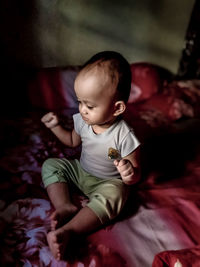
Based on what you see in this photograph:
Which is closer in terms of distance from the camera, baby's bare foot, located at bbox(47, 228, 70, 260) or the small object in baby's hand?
baby's bare foot, located at bbox(47, 228, 70, 260)

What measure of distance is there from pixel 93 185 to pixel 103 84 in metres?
0.39

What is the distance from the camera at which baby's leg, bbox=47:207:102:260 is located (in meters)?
0.77

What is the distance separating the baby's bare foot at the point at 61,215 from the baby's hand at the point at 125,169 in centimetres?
20

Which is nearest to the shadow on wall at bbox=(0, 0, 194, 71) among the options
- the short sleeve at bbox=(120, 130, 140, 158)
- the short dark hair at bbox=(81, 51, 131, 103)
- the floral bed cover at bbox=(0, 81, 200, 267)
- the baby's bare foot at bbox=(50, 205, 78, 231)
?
the floral bed cover at bbox=(0, 81, 200, 267)

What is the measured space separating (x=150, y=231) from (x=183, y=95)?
107 centimetres

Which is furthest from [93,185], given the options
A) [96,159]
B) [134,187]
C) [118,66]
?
[118,66]

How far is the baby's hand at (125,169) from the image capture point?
84cm

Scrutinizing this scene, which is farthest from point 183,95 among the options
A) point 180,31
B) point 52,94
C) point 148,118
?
point 52,94

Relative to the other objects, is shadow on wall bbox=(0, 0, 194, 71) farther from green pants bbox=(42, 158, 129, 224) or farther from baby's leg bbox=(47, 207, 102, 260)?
baby's leg bbox=(47, 207, 102, 260)

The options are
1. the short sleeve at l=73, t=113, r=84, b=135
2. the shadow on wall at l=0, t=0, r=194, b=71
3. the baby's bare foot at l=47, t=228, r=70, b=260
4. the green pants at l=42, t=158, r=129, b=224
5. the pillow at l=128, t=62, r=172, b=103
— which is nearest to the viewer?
the baby's bare foot at l=47, t=228, r=70, b=260

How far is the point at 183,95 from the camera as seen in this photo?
175cm

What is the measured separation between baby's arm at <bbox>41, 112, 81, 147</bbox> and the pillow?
2.51ft

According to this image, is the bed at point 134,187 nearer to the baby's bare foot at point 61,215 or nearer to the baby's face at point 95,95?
the baby's bare foot at point 61,215

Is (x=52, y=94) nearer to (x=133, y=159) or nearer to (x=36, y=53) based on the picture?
(x=36, y=53)
